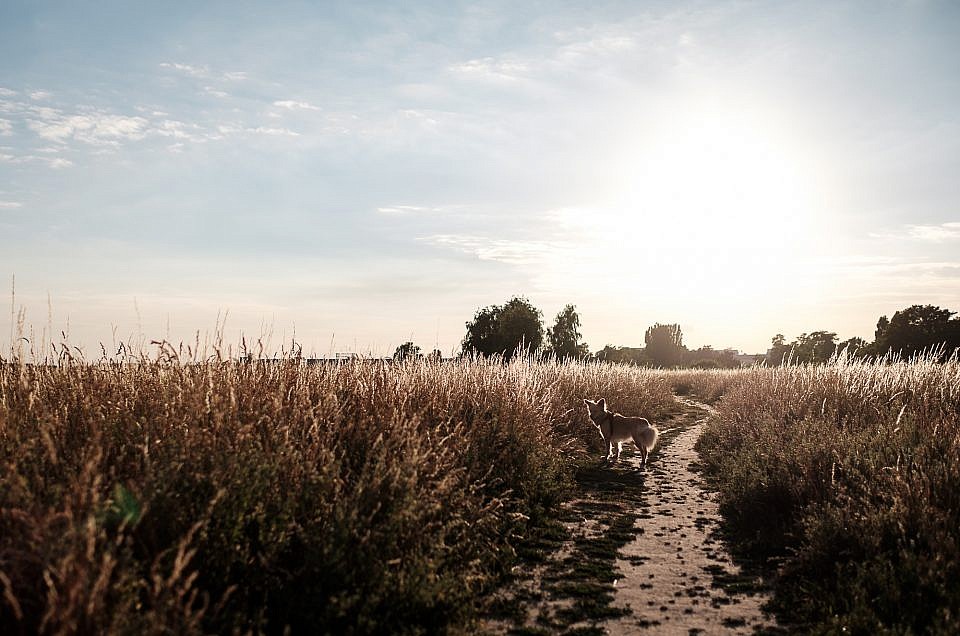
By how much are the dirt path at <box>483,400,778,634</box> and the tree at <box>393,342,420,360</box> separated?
4250 millimetres

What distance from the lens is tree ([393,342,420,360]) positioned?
12512 mm

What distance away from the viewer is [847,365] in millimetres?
17031

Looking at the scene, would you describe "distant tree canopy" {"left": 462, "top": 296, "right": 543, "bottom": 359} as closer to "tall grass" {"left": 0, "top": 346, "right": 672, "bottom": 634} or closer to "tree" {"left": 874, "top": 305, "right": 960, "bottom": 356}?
"tree" {"left": 874, "top": 305, "right": 960, "bottom": 356}

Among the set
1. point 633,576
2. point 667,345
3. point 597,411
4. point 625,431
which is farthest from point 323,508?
point 667,345

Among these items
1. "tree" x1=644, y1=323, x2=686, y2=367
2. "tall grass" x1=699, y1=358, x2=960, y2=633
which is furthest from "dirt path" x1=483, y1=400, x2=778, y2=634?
"tree" x1=644, y1=323, x2=686, y2=367

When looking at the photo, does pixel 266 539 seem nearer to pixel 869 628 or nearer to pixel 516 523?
pixel 516 523

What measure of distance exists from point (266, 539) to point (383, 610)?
40.3 inches

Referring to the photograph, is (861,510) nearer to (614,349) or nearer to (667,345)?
(614,349)

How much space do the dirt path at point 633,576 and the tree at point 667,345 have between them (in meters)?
89.5

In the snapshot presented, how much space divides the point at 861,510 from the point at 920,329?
51810 mm

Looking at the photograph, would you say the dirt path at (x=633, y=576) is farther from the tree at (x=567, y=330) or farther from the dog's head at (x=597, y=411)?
the tree at (x=567, y=330)

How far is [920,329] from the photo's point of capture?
4938cm

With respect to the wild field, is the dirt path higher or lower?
lower

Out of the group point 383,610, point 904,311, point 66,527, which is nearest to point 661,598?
point 383,610
